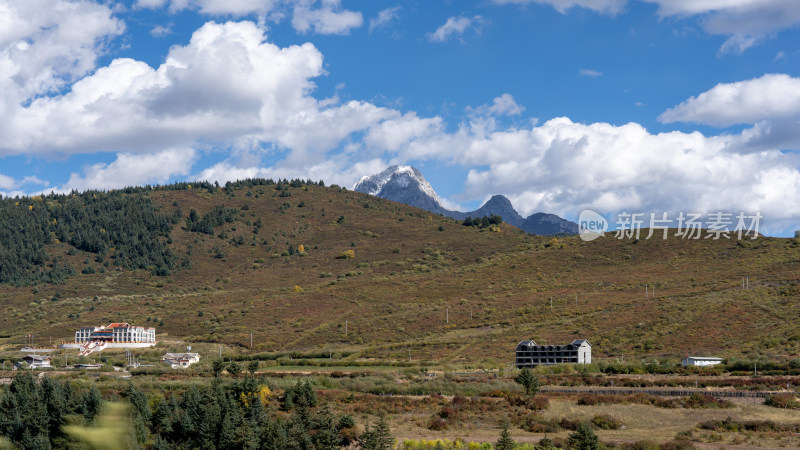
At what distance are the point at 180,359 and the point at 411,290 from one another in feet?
154

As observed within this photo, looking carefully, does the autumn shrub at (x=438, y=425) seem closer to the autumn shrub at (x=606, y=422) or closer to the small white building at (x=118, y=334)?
the autumn shrub at (x=606, y=422)

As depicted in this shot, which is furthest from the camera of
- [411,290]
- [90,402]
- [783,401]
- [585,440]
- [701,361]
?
[411,290]

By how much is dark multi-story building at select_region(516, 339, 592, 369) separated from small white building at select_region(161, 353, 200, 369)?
3476 cm

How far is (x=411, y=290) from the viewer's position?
120m

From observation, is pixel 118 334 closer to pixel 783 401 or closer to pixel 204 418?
pixel 204 418

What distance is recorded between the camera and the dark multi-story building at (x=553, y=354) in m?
70.4

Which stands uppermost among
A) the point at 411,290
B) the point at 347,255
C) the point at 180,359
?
the point at 347,255

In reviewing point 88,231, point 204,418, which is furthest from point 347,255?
point 204,418

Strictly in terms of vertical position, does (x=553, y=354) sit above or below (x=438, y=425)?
above

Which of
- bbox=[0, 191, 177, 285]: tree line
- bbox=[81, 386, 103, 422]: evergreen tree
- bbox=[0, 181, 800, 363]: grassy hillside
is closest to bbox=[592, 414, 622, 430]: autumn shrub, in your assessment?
bbox=[81, 386, 103, 422]: evergreen tree

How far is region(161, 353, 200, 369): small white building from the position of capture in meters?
78.1

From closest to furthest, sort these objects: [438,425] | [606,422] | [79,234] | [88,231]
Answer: [606,422], [438,425], [79,234], [88,231]

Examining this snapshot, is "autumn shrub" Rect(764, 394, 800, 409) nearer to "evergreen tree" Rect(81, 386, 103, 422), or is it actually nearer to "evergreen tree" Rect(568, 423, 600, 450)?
"evergreen tree" Rect(568, 423, 600, 450)

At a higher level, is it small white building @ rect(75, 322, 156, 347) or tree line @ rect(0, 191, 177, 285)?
tree line @ rect(0, 191, 177, 285)
